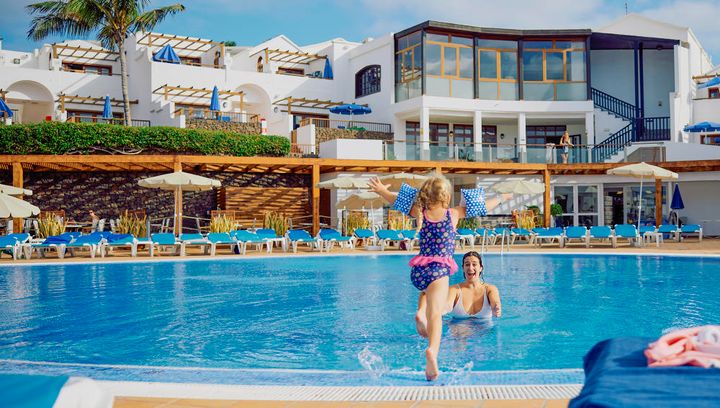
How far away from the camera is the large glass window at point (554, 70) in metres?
27.0

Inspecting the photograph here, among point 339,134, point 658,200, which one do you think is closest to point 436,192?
point 658,200

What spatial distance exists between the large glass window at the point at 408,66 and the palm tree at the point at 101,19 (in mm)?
9055

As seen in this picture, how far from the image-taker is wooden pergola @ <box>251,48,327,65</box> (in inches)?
1182

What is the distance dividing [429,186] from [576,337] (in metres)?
2.78

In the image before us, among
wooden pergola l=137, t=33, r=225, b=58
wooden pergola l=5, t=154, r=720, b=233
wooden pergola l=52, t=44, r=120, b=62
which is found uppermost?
wooden pergola l=137, t=33, r=225, b=58

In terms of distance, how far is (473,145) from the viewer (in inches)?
950

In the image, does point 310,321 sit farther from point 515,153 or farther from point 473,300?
point 515,153

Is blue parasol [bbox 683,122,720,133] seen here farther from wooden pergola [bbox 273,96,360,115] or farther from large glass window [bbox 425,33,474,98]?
wooden pergola [bbox 273,96,360,115]

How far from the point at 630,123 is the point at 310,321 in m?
23.7

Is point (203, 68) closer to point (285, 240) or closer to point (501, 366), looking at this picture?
point (285, 240)

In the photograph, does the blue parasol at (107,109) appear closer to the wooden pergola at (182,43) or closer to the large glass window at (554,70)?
the wooden pergola at (182,43)

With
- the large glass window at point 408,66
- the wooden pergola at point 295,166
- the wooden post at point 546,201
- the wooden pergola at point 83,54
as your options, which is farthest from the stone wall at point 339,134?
the wooden pergola at point 83,54

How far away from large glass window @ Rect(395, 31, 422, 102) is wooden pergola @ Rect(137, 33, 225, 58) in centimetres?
763

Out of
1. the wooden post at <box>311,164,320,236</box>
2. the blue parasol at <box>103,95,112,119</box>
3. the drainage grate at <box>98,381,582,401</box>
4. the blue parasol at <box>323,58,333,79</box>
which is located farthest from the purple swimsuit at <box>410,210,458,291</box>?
the blue parasol at <box>323,58,333,79</box>
